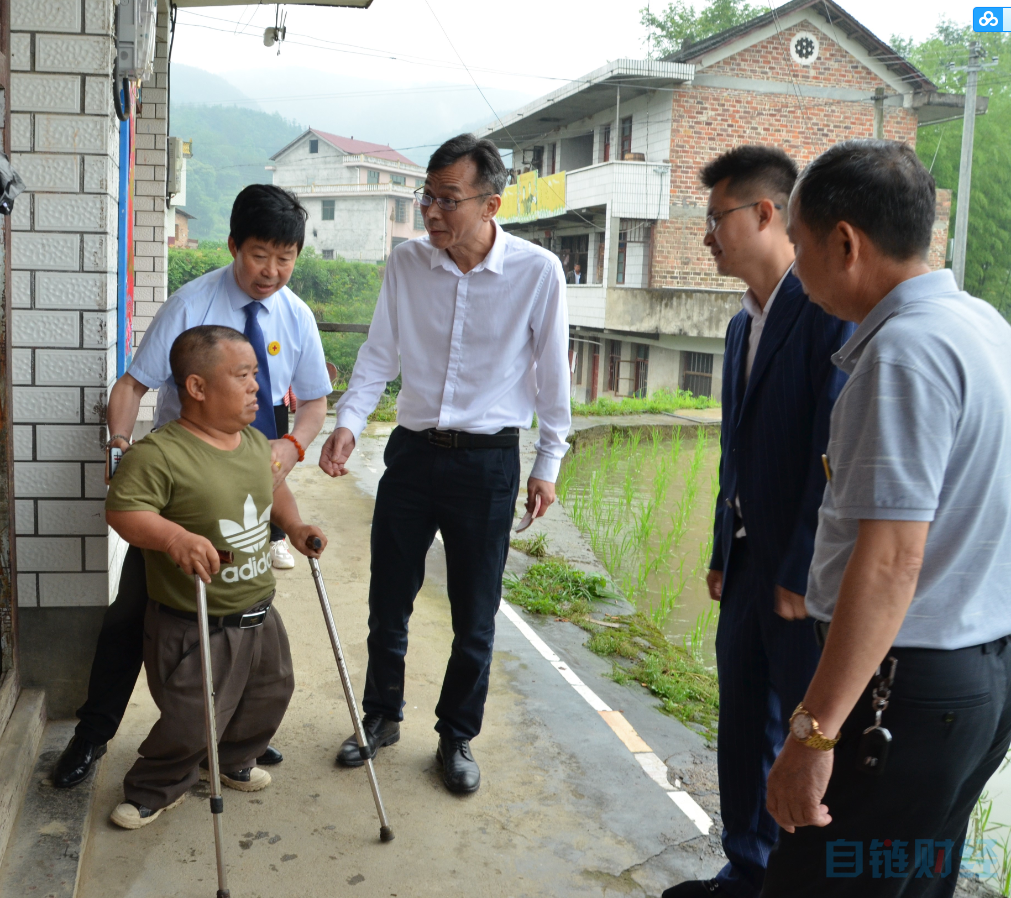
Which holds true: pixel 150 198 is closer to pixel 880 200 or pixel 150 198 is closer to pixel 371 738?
pixel 371 738

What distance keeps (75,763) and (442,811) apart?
105cm

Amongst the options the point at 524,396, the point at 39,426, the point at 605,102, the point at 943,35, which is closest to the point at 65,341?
the point at 39,426

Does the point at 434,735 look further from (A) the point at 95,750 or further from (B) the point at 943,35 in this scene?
(B) the point at 943,35

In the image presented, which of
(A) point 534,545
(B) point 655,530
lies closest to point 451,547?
(A) point 534,545

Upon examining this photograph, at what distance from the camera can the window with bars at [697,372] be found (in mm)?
21000

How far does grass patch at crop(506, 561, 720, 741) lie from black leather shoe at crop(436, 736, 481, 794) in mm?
1031

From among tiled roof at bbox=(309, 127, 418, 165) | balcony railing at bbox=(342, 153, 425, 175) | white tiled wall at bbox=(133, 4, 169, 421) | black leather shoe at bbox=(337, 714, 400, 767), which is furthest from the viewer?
tiled roof at bbox=(309, 127, 418, 165)

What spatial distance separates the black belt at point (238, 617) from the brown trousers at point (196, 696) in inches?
0.4

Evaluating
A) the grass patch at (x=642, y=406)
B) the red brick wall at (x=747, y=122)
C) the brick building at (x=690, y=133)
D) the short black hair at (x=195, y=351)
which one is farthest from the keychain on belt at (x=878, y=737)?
the red brick wall at (x=747, y=122)

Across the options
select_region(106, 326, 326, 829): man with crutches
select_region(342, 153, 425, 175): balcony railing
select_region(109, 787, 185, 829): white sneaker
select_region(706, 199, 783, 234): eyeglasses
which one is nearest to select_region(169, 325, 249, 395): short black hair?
select_region(106, 326, 326, 829): man with crutches

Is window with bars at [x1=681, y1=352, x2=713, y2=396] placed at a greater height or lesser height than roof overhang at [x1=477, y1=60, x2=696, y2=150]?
lesser

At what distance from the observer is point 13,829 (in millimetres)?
2438

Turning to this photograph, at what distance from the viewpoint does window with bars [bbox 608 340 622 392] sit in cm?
2442

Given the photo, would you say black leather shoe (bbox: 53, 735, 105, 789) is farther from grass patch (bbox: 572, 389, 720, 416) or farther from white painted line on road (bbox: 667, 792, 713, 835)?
grass patch (bbox: 572, 389, 720, 416)
